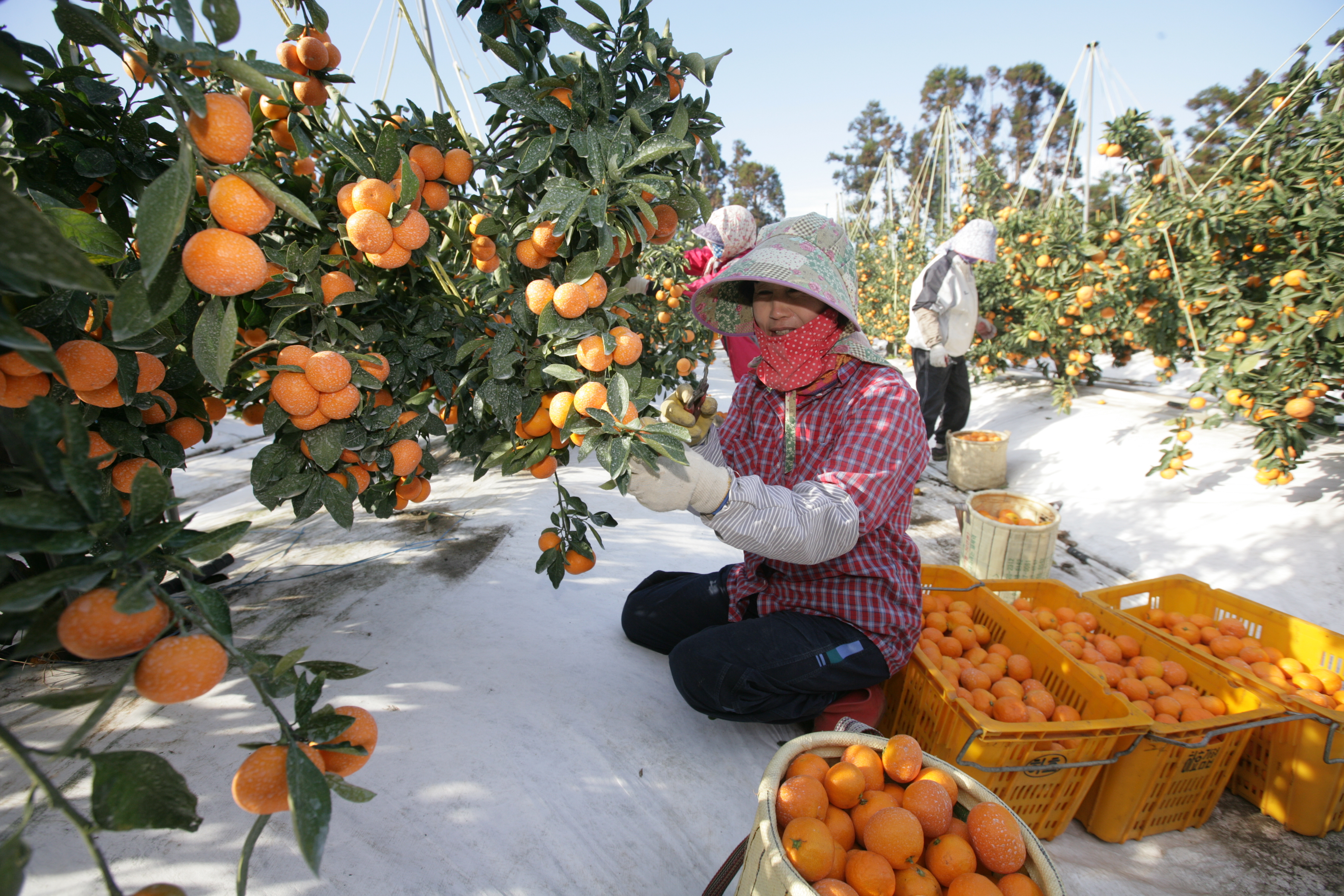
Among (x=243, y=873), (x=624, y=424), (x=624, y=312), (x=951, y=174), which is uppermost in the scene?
(x=951, y=174)

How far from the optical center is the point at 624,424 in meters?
0.90

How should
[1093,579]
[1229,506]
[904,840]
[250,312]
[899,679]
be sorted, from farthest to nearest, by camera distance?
[1229,506] < [1093,579] < [899,679] < [250,312] < [904,840]

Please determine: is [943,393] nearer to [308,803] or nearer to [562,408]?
[562,408]

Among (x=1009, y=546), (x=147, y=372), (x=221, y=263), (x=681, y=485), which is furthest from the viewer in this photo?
(x=1009, y=546)

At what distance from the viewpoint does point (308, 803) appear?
1.73ft

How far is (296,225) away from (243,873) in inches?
39.5

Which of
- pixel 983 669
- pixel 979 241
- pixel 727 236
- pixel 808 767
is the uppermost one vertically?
pixel 979 241

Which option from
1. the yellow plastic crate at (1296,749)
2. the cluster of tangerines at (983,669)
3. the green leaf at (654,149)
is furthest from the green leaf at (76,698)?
the yellow plastic crate at (1296,749)

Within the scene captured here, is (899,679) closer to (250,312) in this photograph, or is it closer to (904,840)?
(904,840)

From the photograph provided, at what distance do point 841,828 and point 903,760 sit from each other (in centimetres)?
17

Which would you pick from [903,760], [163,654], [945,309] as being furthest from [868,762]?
[945,309]

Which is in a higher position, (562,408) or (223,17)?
(223,17)

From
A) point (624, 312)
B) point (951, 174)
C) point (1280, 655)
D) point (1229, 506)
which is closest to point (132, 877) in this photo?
point (624, 312)

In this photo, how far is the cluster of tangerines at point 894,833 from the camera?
3.10 feet
